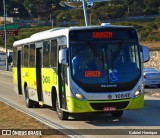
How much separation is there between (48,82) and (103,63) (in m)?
2.88

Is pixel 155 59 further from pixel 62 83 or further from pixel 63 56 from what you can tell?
pixel 63 56

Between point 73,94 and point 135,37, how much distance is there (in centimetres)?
247

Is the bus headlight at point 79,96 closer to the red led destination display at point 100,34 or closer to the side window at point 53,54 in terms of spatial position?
the red led destination display at point 100,34

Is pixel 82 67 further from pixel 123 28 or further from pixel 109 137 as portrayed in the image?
pixel 109 137

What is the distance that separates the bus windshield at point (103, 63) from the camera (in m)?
14.8

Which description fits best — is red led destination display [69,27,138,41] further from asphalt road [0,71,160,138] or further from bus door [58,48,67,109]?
asphalt road [0,71,160,138]

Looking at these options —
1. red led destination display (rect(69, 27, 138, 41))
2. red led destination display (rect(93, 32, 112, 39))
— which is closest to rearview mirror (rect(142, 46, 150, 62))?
red led destination display (rect(69, 27, 138, 41))

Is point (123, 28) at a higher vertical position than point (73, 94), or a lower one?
higher

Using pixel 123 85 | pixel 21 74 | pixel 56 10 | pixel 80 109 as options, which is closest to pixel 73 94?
pixel 80 109

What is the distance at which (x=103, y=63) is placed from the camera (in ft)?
49.0

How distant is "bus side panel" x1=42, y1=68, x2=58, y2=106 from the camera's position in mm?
16350

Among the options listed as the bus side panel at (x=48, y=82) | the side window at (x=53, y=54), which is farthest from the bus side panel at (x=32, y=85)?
the side window at (x=53, y=54)

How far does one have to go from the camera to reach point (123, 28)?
50.3 ft

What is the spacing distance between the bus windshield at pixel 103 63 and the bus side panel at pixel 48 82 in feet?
4.44
